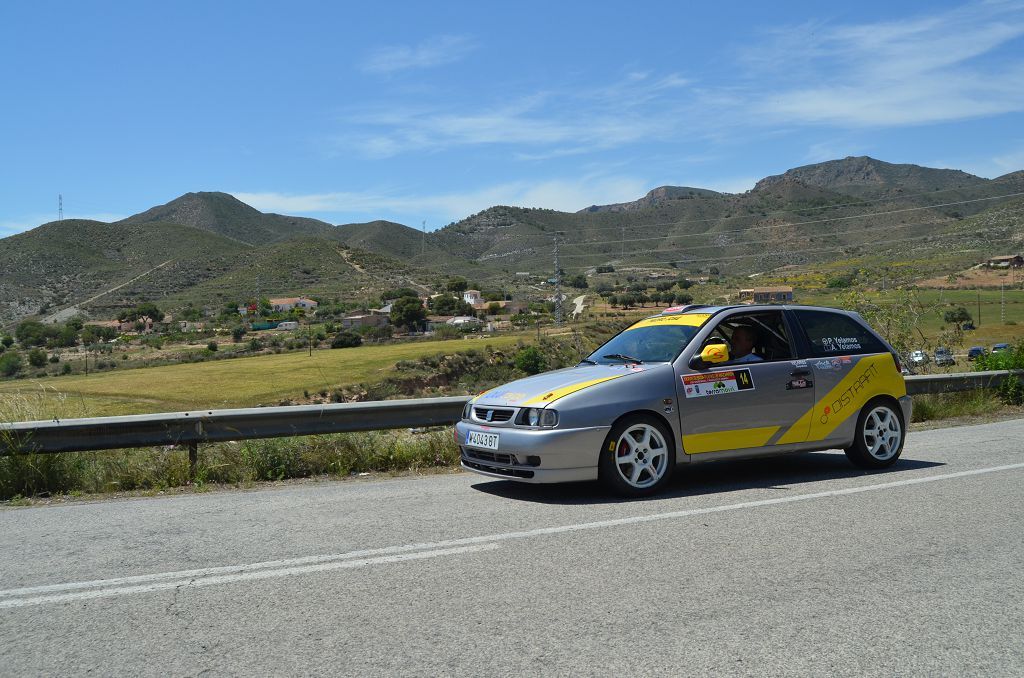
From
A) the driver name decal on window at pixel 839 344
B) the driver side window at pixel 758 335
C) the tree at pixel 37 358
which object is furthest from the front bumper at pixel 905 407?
the tree at pixel 37 358

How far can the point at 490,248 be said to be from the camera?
389 feet

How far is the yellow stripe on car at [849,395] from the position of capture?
816 cm

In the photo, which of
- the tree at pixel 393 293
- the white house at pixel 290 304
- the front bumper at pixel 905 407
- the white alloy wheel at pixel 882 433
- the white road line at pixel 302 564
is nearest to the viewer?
the white road line at pixel 302 564

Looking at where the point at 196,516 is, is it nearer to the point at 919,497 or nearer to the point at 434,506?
the point at 434,506

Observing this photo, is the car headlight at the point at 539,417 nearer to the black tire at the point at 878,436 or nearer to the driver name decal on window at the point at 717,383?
the driver name decal on window at the point at 717,383

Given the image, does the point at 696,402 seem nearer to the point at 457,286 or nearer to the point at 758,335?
the point at 758,335

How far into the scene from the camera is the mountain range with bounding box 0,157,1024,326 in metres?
69.6

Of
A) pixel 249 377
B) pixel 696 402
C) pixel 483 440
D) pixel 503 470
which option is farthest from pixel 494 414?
pixel 249 377

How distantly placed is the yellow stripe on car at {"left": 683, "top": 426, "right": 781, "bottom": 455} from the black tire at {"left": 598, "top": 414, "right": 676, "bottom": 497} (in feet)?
0.71

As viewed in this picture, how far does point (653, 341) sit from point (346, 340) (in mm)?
41431

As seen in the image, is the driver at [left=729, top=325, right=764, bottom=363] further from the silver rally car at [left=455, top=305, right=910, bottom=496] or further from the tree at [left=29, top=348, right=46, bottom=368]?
the tree at [left=29, top=348, right=46, bottom=368]

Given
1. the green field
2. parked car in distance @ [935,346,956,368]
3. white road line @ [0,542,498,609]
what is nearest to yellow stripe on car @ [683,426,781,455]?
white road line @ [0,542,498,609]

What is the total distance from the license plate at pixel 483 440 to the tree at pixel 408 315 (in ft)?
157

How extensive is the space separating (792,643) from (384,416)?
6.24 metres
